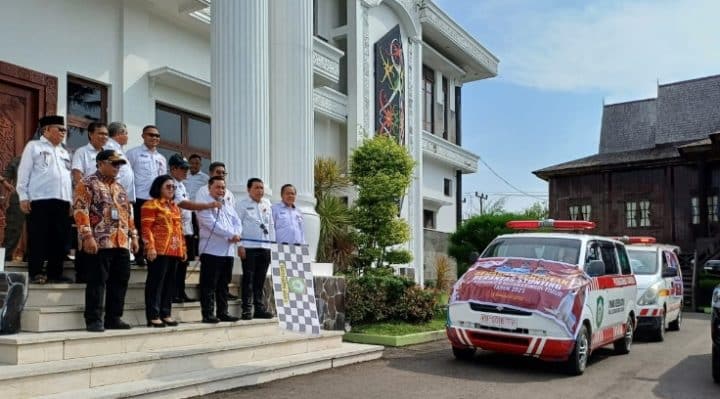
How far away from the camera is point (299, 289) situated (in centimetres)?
930

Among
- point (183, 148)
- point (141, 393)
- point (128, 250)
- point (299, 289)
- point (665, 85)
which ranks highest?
point (665, 85)

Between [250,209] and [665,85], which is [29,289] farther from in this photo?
[665,85]

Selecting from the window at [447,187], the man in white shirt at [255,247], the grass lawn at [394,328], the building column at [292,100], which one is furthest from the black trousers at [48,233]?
the window at [447,187]

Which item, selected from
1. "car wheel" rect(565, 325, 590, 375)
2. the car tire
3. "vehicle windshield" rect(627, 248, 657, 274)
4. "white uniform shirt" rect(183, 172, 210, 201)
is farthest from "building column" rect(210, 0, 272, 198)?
"vehicle windshield" rect(627, 248, 657, 274)

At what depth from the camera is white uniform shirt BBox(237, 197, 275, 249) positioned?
30.1 ft

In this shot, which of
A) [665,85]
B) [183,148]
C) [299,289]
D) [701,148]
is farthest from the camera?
[665,85]

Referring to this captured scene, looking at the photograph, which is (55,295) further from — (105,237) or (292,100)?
(292,100)

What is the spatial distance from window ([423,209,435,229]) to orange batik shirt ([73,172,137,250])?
18922mm

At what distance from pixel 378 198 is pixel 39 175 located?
787 centimetres

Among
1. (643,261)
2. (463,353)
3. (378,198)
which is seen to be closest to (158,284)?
(463,353)

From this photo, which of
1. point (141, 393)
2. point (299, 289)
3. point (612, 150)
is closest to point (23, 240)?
point (299, 289)

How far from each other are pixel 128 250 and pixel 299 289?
9.28ft

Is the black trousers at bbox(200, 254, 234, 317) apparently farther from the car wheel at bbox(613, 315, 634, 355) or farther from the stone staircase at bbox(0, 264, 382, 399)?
the car wheel at bbox(613, 315, 634, 355)

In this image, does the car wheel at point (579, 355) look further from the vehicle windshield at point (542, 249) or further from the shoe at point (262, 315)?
the shoe at point (262, 315)
